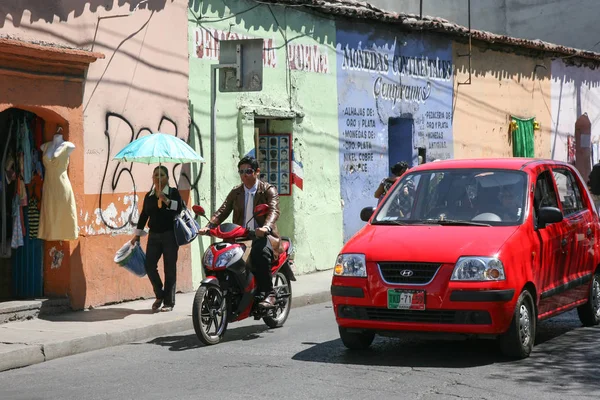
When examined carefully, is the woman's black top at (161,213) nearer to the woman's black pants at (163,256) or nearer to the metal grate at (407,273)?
the woman's black pants at (163,256)

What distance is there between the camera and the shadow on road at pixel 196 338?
35.3ft

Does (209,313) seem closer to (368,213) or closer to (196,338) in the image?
(196,338)

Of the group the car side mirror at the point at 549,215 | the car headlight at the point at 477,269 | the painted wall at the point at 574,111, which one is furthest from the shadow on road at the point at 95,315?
the painted wall at the point at 574,111

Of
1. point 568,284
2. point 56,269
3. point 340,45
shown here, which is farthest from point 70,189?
point 340,45

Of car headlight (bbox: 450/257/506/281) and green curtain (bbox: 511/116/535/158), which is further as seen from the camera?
green curtain (bbox: 511/116/535/158)

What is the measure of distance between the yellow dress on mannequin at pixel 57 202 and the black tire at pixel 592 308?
232 inches

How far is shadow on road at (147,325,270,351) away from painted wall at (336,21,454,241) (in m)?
7.28

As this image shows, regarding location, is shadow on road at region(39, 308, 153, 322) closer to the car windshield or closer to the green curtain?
the car windshield

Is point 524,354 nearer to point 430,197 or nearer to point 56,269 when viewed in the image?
point 430,197

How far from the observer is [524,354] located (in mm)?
9250

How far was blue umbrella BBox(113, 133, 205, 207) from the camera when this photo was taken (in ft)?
40.4

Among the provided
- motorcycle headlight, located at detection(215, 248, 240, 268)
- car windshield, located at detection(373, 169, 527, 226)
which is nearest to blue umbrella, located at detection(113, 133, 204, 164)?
motorcycle headlight, located at detection(215, 248, 240, 268)

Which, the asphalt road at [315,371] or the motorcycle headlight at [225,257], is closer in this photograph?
the asphalt road at [315,371]

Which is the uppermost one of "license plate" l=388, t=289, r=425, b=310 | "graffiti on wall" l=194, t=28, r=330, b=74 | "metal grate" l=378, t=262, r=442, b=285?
"graffiti on wall" l=194, t=28, r=330, b=74
